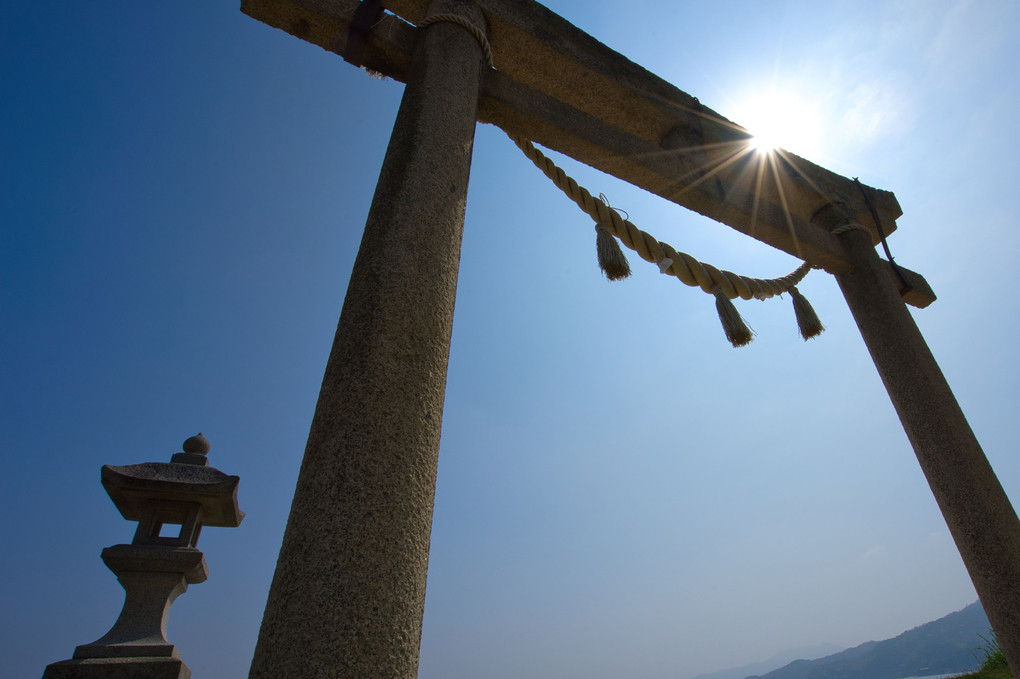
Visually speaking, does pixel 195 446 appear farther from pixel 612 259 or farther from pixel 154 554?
pixel 612 259

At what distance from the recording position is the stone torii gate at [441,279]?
1.17m

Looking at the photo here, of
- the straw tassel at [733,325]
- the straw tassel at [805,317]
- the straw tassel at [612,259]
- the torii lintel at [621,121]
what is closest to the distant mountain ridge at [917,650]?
the straw tassel at [805,317]

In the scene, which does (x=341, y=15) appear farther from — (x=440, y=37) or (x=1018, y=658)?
(x=1018, y=658)

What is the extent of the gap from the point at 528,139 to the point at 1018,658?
12.9 ft

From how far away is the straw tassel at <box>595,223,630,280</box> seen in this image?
10.8 feet

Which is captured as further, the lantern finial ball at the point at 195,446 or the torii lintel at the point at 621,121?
the lantern finial ball at the point at 195,446

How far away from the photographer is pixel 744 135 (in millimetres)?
4152

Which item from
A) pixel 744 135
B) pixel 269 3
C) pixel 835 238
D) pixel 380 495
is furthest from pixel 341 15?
pixel 835 238

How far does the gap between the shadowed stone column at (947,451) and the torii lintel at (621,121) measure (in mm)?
632

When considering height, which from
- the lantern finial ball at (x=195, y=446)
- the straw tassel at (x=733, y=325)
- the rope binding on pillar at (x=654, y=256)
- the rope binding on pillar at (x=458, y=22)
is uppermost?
the rope binding on pillar at (x=458, y=22)

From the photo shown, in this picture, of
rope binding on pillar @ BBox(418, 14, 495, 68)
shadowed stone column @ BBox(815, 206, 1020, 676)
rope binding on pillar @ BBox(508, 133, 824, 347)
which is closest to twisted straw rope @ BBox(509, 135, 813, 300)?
rope binding on pillar @ BBox(508, 133, 824, 347)

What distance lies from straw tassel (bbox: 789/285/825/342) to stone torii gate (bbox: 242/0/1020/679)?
0.28 m

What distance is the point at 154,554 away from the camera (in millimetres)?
3154

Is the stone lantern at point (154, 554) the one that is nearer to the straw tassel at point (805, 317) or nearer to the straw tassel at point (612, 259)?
the straw tassel at point (612, 259)
